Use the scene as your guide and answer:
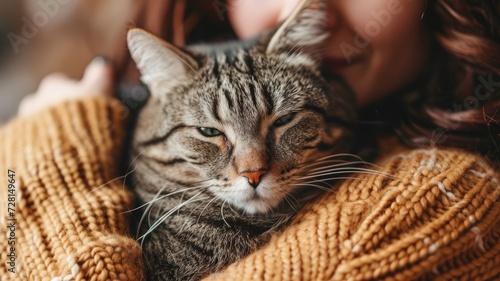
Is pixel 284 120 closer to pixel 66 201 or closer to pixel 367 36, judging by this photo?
pixel 367 36

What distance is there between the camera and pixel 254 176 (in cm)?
93

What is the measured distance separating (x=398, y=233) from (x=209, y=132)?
455 millimetres

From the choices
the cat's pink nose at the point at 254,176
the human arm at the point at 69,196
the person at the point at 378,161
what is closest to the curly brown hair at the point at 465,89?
the person at the point at 378,161

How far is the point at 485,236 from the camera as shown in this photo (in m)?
0.85

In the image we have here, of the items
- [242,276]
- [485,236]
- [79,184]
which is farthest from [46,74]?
[485,236]

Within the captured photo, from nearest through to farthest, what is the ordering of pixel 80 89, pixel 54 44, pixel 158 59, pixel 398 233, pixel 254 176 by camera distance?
pixel 398 233 < pixel 254 176 < pixel 158 59 < pixel 80 89 < pixel 54 44

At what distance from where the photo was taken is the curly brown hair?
1078 mm

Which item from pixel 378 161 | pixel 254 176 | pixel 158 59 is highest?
pixel 158 59

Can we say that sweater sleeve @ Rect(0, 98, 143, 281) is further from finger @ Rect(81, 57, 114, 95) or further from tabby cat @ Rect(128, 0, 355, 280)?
finger @ Rect(81, 57, 114, 95)

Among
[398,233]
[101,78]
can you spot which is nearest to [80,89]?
[101,78]

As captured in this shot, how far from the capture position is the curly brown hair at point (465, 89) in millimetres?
1078

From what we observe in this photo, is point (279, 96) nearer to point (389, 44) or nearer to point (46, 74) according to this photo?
point (389, 44)

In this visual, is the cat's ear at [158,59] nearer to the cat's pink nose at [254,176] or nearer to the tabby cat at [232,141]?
the tabby cat at [232,141]

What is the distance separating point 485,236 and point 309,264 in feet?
1.16
